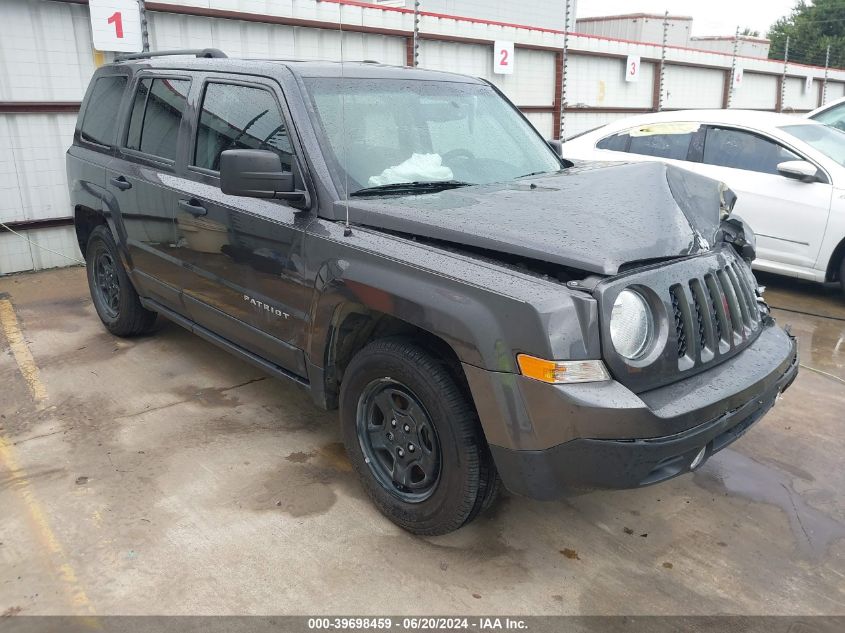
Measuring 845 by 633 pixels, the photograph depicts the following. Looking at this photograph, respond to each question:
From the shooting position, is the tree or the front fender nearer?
the front fender

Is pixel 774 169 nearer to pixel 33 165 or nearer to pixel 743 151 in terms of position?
pixel 743 151

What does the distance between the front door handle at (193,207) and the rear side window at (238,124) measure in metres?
0.21

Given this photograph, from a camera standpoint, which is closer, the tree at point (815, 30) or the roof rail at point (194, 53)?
the roof rail at point (194, 53)

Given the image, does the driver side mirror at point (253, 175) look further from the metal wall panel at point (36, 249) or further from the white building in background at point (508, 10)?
the white building in background at point (508, 10)

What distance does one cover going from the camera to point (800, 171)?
6.20 meters

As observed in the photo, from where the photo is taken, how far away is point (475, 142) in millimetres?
3854

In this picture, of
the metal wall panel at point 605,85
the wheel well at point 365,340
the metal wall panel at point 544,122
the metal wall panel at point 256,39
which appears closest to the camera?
the wheel well at point 365,340

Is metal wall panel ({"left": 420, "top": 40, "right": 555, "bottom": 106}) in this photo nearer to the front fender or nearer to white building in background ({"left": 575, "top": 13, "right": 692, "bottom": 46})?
the front fender

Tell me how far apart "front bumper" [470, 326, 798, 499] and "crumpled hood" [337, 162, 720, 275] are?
18.3 inches

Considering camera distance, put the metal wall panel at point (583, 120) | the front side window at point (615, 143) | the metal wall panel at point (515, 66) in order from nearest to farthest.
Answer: the front side window at point (615, 143)
the metal wall panel at point (515, 66)
the metal wall panel at point (583, 120)

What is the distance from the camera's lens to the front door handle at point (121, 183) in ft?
15.2

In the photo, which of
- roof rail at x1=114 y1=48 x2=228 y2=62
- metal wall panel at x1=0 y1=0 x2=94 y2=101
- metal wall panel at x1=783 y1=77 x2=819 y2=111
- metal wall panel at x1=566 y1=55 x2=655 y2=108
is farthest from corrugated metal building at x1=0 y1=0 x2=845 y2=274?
metal wall panel at x1=783 y1=77 x2=819 y2=111

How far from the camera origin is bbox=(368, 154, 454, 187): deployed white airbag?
337cm

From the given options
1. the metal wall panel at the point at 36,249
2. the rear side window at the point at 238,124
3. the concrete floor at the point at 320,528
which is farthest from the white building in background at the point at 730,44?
the concrete floor at the point at 320,528
